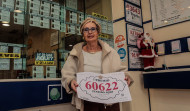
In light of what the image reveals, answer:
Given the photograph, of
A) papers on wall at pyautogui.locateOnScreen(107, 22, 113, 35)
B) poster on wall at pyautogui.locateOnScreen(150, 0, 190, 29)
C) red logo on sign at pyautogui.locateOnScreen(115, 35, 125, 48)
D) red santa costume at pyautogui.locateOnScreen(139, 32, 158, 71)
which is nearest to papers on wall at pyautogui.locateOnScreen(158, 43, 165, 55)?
red santa costume at pyautogui.locateOnScreen(139, 32, 158, 71)

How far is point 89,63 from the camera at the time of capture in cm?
143

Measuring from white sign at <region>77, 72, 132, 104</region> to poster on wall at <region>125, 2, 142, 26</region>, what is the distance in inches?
67.5

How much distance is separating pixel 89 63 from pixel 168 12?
2.24 m

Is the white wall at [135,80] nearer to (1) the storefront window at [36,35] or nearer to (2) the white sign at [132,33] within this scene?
(2) the white sign at [132,33]

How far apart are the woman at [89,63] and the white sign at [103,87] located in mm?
77

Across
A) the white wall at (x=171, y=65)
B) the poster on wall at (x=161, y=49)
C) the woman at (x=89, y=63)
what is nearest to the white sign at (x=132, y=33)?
the white wall at (x=171, y=65)

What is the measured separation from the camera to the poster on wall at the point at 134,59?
8.70ft

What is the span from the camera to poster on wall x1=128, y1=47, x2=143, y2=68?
2650 millimetres

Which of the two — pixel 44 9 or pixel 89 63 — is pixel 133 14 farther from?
pixel 89 63

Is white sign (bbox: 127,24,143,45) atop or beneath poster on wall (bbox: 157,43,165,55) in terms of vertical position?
atop

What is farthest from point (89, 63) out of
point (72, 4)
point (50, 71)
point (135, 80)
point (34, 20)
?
point (135, 80)

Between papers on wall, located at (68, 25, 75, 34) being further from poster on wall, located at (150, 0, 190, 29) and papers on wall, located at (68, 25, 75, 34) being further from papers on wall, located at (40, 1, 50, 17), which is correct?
poster on wall, located at (150, 0, 190, 29)

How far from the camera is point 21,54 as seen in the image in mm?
1608

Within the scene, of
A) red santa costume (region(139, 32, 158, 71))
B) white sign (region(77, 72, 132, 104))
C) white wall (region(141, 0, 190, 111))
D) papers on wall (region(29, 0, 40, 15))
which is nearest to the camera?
white sign (region(77, 72, 132, 104))
